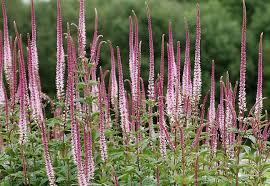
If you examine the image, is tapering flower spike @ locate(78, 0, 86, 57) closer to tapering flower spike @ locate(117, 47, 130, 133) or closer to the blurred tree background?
tapering flower spike @ locate(117, 47, 130, 133)

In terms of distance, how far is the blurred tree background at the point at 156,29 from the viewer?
16.3 m

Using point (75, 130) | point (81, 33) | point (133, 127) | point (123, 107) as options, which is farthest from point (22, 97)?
point (133, 127)

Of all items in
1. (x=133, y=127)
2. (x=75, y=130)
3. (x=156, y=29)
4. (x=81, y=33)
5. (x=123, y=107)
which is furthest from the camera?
(x=156, y=29)

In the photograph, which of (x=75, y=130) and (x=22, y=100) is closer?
(x=75, y=130)

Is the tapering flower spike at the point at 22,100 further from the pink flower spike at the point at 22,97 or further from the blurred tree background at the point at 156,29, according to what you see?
the blurred tree background at the point at 156,29

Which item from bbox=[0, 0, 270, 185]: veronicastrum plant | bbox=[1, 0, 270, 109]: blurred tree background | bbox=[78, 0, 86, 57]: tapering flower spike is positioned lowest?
bbox=[0, 0, 270, 185]: veronicastrum plant

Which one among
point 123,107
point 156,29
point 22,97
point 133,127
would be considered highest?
point 156,29

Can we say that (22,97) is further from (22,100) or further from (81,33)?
(81,33)

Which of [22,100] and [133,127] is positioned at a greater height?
[22,100]

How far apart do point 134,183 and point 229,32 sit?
12.9 meters

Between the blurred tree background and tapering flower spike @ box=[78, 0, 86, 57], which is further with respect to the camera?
the blurred tree background

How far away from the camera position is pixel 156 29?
17281 mm

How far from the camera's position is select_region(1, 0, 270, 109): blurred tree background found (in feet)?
53.6

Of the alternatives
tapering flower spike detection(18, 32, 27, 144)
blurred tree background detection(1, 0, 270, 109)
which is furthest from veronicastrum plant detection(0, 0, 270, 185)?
blurred tree background detection(1, 0, 270, 109)
